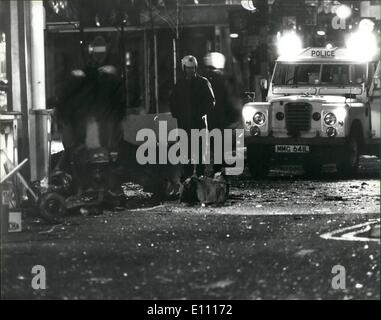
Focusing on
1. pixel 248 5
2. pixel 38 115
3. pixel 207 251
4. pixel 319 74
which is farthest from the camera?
pixel 248 5

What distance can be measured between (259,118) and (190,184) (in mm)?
4594

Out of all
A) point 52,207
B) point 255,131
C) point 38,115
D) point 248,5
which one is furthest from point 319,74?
point 248,5

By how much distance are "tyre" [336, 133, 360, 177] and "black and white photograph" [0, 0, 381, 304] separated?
2 cm

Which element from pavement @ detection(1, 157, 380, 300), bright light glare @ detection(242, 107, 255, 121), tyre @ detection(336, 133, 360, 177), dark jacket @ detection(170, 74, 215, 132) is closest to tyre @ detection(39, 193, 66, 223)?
pavement @ detection(1, 157, 380, 300)

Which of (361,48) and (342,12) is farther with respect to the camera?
(342,12)

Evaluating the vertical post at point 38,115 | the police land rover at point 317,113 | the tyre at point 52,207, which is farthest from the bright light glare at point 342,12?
the tyre at point 52,207

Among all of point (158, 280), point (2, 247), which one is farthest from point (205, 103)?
point (158, 280)

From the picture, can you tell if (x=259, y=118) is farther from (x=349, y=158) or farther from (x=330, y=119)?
(x=349, y=158)

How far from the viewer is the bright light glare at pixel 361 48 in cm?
1927

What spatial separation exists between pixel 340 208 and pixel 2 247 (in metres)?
4.88

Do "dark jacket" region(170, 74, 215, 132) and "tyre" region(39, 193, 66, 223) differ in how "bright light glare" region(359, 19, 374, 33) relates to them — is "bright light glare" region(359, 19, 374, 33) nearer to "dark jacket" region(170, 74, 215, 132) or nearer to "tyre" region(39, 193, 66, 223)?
"dark jacket" region(170, 74, 215, 132)

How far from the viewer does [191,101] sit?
15609 millimetres

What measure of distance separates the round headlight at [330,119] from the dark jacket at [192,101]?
10.4 ft

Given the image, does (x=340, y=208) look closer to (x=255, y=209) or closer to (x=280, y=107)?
(x=255, y=209)
